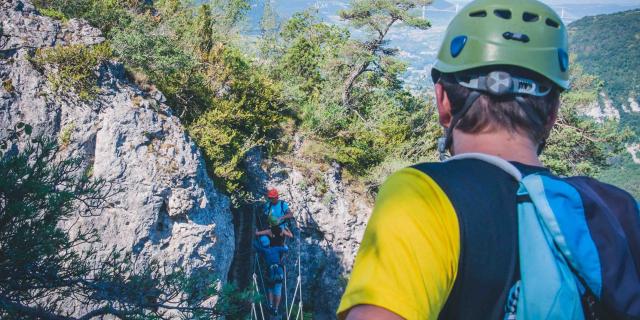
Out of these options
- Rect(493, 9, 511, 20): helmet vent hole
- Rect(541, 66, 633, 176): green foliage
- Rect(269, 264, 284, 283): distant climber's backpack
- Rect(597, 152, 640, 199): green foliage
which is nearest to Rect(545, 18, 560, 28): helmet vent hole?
Rect(493, 9, 511, 20): helmet vent hole

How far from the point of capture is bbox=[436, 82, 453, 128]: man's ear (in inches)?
53.4

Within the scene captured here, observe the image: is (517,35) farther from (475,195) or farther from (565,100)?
(565,100)

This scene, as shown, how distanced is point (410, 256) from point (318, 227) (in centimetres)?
1091

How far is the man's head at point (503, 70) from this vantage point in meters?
1.25

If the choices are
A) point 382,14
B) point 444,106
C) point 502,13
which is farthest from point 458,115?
point 382,14

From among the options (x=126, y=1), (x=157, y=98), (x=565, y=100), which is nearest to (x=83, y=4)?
(x=126, y=1)

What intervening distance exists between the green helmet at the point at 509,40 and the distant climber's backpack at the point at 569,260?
448 millimetres

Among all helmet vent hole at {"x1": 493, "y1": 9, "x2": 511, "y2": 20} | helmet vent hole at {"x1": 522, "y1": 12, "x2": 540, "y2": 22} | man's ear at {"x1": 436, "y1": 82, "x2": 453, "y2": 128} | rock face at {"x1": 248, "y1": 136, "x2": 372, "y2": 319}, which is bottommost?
rock face at {"x1": 248, "y1": 136, "x2": 372, "y2": 319}

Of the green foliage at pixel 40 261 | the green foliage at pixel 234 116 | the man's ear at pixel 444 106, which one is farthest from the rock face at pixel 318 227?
the man's ear at pixel 444 106

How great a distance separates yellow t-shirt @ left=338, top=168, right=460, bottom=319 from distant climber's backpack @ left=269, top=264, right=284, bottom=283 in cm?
881

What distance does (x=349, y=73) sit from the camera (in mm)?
17406

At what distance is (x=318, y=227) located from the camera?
11.7 m

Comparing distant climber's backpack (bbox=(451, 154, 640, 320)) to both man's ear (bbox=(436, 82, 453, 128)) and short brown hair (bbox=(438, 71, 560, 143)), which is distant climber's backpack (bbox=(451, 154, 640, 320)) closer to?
short brown hair (bbox=(438, 71, 560, 143))

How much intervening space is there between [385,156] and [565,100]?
36.1ft
